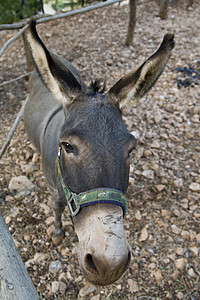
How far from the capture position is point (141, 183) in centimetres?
405

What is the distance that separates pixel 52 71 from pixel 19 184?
2.38m

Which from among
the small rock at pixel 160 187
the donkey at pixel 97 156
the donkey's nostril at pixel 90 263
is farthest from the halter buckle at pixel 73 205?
the small rock at pixel 160 187

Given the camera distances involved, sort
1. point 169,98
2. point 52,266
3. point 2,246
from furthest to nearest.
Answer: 1. point 169,98
2. point 52,266
3. point 2,246

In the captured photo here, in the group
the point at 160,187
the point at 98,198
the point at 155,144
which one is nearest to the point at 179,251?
the point at 160,187

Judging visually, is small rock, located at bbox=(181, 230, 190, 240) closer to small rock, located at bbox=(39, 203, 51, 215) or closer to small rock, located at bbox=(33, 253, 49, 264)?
small rock, located at bbox=(33, 253, 49, 264)

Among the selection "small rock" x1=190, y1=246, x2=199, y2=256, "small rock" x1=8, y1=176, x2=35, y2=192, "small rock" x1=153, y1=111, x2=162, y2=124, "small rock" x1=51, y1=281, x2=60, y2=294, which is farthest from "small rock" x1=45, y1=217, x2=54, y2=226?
"small rock" x1=153, y1=111, x2=162, y2=124

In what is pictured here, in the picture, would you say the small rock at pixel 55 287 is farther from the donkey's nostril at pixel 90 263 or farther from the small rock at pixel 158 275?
the donkey's nostril at pixel 90 263

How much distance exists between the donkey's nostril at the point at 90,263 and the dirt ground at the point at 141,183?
162 cm

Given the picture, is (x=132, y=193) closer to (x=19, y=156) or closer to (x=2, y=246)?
(x=19, y=156)

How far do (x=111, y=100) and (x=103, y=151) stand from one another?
0.74m

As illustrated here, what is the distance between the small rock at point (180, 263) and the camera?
314cm

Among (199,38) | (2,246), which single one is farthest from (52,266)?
(199,38)

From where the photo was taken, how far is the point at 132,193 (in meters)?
3.91

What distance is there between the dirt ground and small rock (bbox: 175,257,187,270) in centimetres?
1
